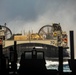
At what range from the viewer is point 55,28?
14012cm

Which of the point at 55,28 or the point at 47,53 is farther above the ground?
the point at 55,28

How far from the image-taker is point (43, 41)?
131250 mm

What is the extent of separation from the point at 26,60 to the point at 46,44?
102m

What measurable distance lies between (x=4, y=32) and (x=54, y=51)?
24197mm

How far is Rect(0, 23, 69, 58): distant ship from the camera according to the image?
129625 mm

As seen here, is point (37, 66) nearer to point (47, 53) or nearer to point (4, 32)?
point (47, 53)

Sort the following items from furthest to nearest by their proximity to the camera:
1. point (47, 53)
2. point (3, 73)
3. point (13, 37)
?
point (13, 37) → point (47, 53) → point (3, 73)

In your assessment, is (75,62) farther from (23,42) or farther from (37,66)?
(23,42)

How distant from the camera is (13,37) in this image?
457ft

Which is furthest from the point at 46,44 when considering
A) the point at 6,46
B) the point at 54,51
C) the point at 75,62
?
the point at 75,62

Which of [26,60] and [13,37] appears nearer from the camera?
[26,60]

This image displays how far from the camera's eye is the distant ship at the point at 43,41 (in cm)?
12962

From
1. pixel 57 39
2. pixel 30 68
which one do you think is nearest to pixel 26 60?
pixel 30 68

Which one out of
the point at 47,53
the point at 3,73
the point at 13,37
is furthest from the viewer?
the point at 13,37
